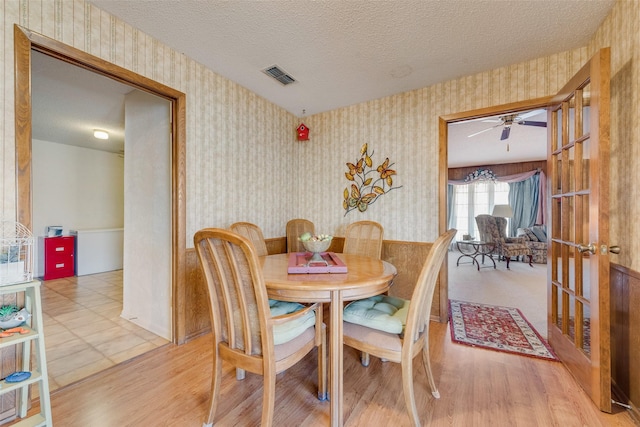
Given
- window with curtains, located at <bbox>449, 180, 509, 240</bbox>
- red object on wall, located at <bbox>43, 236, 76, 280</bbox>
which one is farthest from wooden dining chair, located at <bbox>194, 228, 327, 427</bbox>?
window with curtains, located at <bbox>449, 180, 509, 240</bbox>

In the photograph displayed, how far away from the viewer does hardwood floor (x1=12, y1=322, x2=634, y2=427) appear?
4.66 ft

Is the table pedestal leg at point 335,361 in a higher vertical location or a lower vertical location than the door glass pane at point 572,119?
lower

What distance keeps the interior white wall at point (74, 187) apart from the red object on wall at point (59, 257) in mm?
201

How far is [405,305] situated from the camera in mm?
1728

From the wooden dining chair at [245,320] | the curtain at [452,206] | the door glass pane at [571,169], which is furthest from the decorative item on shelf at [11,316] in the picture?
the curtain at [452,206]

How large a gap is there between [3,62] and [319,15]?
183 centimetres

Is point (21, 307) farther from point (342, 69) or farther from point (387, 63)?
point (387, 63)

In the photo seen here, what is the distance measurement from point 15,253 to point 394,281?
9.74ft

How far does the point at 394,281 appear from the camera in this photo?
3.00m

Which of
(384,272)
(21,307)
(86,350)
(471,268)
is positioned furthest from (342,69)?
(471,268)

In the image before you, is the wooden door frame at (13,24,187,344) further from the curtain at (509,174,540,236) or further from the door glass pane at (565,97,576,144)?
the curtain at (509,174,540,236)

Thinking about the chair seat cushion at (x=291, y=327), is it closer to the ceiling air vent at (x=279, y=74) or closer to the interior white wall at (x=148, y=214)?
the interior white wall at (x=148, y=214)

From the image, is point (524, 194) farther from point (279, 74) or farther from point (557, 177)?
point (279, 74)

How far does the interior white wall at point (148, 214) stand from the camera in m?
2.42
